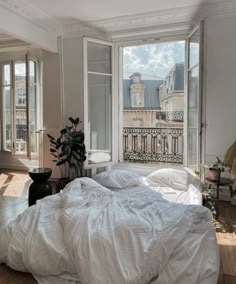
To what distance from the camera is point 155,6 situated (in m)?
3.98

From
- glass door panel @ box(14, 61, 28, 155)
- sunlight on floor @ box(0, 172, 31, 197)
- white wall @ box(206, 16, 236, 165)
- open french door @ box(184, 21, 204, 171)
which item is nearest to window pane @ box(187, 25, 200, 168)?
open french door @ box(184, 21, 204, 171)

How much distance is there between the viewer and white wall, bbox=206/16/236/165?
3.90m

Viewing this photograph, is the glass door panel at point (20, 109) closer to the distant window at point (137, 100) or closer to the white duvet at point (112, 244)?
the distant window at point (137, 100)

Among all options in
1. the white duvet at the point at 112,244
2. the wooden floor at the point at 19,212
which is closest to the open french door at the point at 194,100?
the wooden floor at the point at 19,212

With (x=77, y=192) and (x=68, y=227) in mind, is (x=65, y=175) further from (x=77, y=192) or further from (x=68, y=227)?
(x=68, y=227)

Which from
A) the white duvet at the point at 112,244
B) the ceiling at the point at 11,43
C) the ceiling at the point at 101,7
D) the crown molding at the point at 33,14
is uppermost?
the ceiling at the point at 101,7

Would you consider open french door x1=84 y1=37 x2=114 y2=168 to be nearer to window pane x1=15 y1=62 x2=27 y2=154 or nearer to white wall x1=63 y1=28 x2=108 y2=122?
white wall x1=63 y1=28 x2=108 y2=122

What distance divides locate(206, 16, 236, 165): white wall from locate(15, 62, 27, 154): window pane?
12.7 ft

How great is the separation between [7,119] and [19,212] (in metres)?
3.37

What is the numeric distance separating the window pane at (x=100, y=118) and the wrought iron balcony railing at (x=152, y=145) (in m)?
0.60

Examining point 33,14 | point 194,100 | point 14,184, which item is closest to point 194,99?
point 194,100

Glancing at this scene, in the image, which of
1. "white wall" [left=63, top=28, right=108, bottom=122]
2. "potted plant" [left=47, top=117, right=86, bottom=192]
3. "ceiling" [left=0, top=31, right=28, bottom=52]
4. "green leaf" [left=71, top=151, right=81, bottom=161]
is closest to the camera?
"potted plant" [left=47, top=117, right=86, bottom=192]

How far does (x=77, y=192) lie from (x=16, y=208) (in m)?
1.44

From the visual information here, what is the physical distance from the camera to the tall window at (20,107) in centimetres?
581
